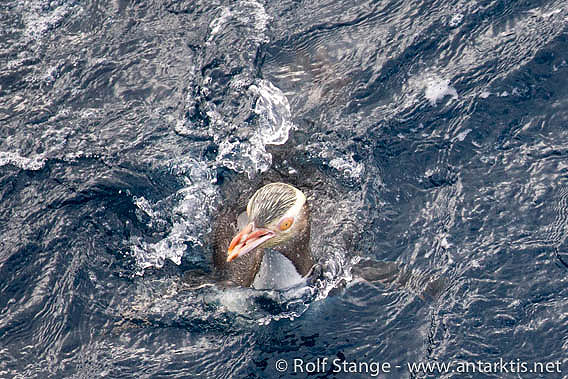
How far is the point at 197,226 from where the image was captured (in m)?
8.02

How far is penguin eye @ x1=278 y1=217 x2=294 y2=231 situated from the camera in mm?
7095

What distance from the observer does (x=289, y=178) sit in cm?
812

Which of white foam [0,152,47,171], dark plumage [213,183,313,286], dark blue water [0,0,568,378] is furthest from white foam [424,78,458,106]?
white foam [0,152,47,171]

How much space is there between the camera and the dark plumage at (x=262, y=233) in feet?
23.1

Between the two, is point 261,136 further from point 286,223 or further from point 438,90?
point 438,90

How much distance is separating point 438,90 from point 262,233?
3301 mm

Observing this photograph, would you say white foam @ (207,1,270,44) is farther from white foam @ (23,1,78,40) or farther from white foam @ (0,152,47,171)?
white foam @ (0,152,47,171)

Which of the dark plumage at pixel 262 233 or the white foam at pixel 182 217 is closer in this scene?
the dark plumage at pixel 262 233

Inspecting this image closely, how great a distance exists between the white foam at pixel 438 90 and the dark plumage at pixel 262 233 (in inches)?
99.4

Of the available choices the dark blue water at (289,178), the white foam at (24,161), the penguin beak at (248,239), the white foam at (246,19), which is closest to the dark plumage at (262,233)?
the penguin beak at (248,239)

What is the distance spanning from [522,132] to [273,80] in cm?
314

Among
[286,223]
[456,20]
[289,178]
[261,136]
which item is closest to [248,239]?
[286,223]

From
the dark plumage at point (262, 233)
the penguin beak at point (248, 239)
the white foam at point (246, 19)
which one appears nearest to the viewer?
the penguin beak at point (248, 239)

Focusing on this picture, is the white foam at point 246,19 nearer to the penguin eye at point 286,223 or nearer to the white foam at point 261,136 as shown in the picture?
the white foam at point 261,136
